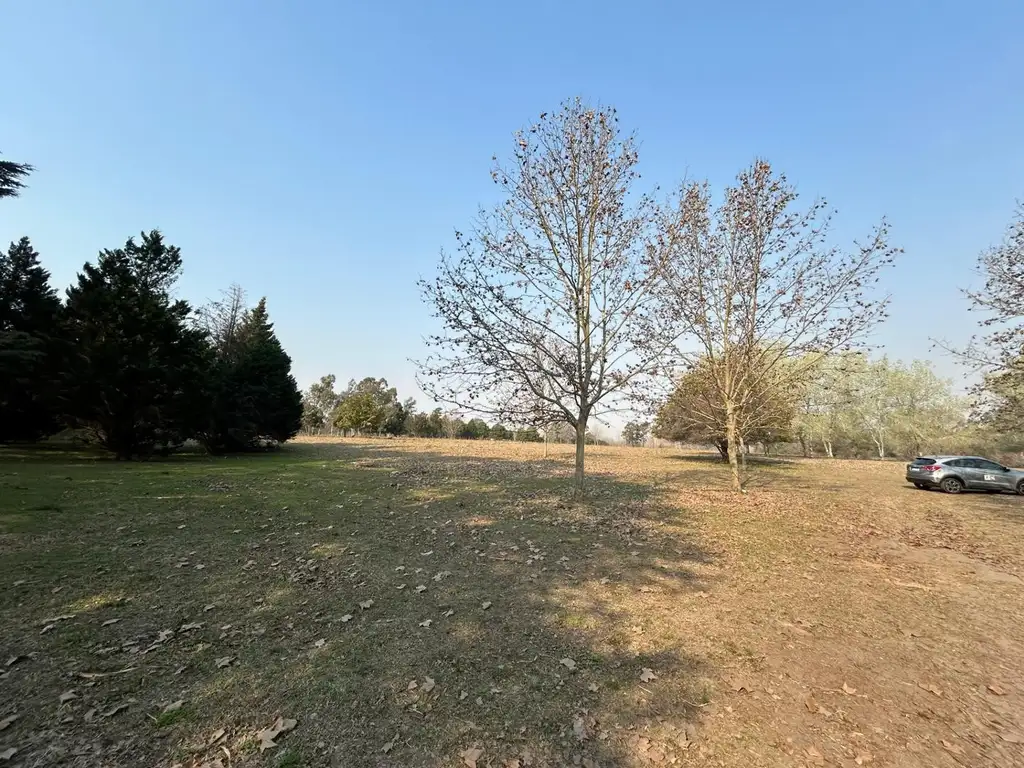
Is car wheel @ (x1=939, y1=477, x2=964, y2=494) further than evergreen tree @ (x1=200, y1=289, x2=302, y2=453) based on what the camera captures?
No

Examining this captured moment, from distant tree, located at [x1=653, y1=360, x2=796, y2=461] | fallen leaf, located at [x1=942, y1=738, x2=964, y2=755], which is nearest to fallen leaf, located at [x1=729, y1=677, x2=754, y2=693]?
fallen leaf, located at [x1=942, y1=738, x2=964, y2=755]

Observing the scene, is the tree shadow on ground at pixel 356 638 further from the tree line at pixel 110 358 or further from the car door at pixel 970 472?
the car door at pixel 970 472

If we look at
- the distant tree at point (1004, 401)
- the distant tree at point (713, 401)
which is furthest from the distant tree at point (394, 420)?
the distant tree at point (1004, 401)

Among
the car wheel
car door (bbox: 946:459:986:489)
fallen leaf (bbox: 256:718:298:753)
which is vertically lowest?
fallen leaf (bbox: 256:718:298:753)

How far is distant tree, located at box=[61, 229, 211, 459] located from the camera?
17.2 meters

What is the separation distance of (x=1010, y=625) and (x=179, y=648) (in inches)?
322

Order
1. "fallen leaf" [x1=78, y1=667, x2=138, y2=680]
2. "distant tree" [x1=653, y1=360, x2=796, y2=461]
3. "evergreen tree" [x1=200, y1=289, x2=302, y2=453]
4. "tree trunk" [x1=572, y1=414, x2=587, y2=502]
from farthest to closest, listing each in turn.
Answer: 1. "evergreen tree" [x1=200, y1=289, x2=302, y2=453]
2. "distant tree" [x1=653, y1=360, x2=796, y2=461]
3. "tree trunk" [x1=572, y1=414, x2=587, y2=502]
4. "fallen leaf" [x1=78, y1=667, x2=138, y2=680]

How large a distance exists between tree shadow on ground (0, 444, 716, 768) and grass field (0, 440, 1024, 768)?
0.08 feet

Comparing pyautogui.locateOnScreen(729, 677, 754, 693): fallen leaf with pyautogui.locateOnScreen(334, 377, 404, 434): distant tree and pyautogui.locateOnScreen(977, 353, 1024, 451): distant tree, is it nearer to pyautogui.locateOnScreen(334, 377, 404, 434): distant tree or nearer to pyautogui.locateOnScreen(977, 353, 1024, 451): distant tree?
pyautogui.locateOnScreen(977, 353, 1024, 451): distant tree

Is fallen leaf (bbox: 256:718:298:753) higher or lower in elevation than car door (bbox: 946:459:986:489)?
lower

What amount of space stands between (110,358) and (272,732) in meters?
20.1

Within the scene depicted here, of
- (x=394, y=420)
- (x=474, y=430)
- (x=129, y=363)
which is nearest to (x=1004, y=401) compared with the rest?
(x=129, y=363)

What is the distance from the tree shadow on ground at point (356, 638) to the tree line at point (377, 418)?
42728 mm

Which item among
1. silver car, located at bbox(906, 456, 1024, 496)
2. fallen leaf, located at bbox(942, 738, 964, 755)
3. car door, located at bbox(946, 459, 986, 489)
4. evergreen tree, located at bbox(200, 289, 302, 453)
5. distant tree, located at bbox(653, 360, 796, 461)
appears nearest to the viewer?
fallen leaf, located at bbox(942, 738, 964, 755)
